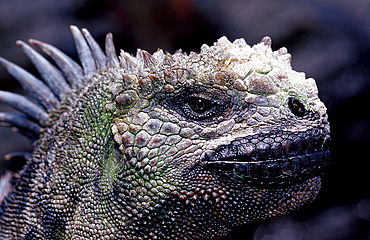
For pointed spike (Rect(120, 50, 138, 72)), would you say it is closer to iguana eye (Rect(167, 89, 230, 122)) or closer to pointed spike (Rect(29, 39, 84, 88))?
iguana eye (Rect(167, 89, 230, 122))

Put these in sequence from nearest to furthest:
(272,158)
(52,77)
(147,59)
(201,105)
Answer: (272,158), (201,105), (147,59), (52,77)

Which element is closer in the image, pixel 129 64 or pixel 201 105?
pixel 201 105

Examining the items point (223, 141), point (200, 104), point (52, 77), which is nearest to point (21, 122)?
point (52, 77)

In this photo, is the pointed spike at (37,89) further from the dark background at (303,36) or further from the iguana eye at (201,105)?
the dark background at (303,36)

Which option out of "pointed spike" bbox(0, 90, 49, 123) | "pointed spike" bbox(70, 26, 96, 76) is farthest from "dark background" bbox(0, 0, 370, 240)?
"pointed spike" bbox(0, 90, 49, 123)

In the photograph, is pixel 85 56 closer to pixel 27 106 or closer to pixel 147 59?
pixel 27 106

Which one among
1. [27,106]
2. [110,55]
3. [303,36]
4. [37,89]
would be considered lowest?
[27,106]
